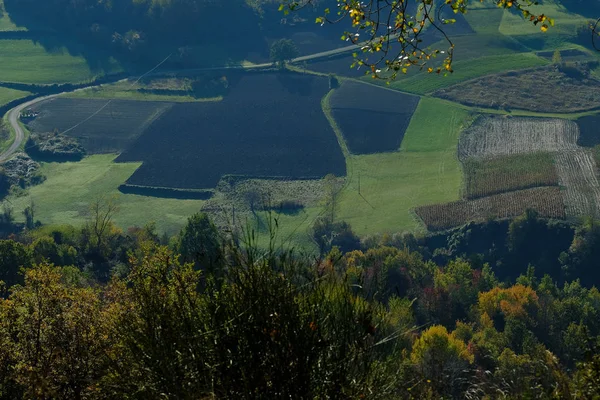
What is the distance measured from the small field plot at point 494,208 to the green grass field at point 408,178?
1.85 metres

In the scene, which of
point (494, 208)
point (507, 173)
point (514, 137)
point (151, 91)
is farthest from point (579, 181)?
point (151, 91)


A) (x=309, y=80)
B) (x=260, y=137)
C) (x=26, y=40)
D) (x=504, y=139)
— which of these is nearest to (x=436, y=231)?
(x=504, y=139)

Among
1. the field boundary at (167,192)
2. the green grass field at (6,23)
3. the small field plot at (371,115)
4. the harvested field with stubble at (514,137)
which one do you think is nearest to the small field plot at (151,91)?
the small field plot at (371,115)

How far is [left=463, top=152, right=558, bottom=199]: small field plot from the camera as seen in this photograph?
301ft

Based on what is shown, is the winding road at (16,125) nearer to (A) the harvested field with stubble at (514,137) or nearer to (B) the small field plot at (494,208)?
(B) the small field plot at (494,208)

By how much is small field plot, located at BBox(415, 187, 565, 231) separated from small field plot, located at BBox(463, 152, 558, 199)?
1.80 metres

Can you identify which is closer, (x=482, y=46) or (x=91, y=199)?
(x=91, y=199)

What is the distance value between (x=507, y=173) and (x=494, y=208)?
10.5 meters

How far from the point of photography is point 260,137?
115m

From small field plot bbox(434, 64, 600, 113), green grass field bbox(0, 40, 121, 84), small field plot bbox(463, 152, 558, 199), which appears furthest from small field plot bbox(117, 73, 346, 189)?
green grass field bbox(0, 40, 121, 84)

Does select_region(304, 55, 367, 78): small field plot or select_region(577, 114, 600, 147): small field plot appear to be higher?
select_region(304, 55, 367, 78): small field plot

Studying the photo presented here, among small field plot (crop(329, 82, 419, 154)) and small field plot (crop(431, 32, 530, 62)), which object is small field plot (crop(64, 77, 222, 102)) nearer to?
small field plot (crop(329, 82, 419, 154))

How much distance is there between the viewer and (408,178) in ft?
321

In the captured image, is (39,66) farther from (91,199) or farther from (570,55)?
(570,55)
